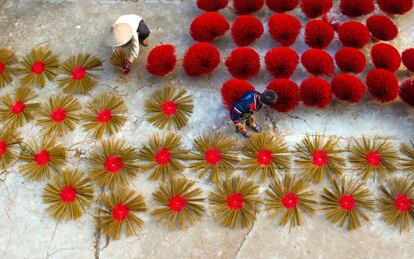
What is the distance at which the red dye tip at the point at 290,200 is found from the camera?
2844 mm

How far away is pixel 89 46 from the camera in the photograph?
12.4 feet

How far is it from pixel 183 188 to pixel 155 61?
44.7 inches

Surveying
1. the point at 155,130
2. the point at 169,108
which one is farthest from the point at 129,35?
the point at 155,130

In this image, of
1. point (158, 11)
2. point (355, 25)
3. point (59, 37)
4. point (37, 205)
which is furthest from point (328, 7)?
point (37, 205)

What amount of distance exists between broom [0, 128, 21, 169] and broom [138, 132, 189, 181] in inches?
39.9

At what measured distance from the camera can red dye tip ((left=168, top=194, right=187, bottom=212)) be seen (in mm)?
2855

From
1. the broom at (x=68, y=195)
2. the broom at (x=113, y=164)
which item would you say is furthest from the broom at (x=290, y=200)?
the broom at (x=68, y=195)

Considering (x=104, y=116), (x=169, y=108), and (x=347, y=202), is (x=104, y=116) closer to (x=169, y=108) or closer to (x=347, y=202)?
(x=169, y=108)

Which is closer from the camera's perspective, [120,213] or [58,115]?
[120,213]

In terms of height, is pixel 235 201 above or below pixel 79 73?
below

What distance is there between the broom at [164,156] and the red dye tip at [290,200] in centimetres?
80

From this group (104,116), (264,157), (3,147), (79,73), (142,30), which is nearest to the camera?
(264,157)

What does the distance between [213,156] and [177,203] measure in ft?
1.52

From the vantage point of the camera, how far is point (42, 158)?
10.2ft
